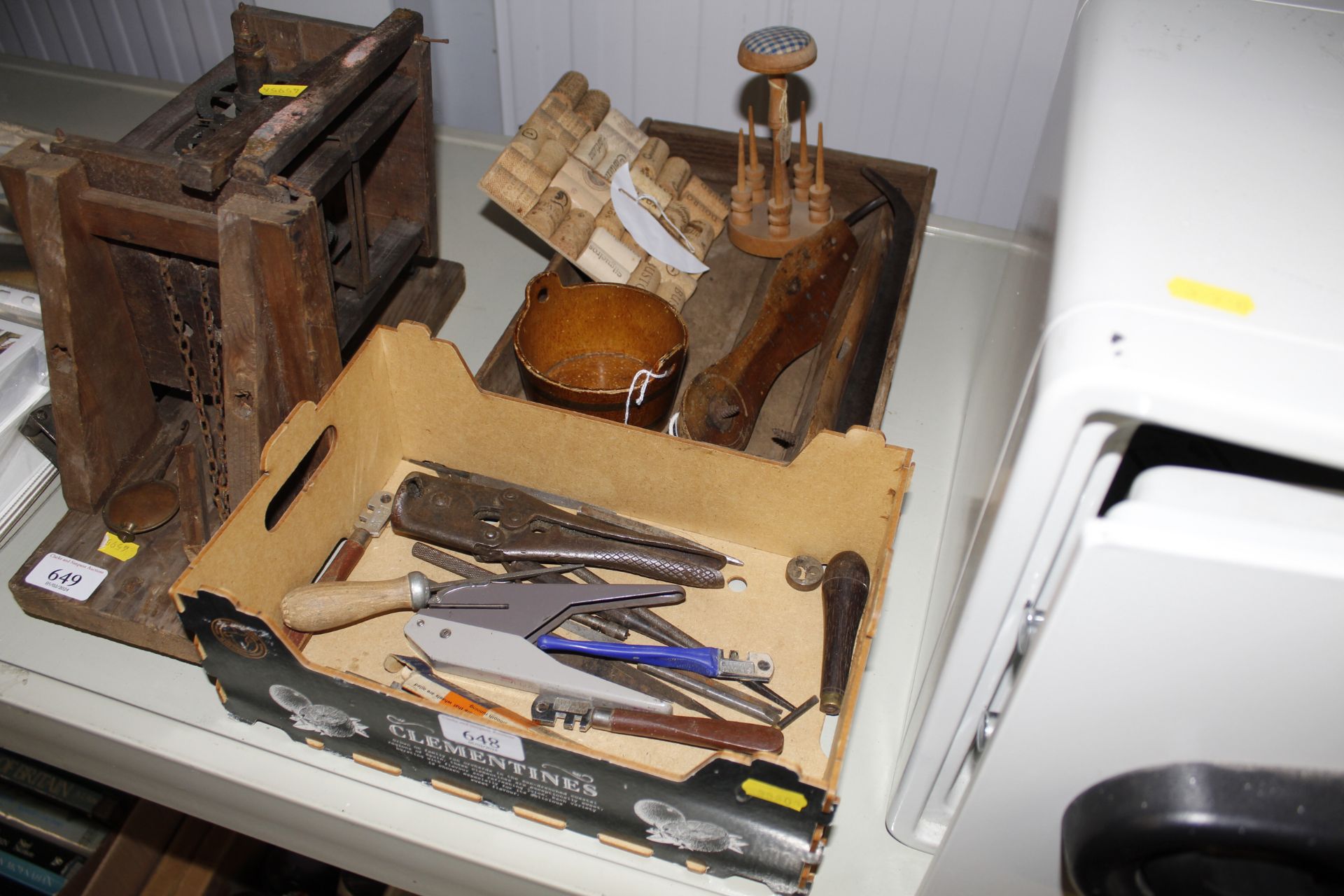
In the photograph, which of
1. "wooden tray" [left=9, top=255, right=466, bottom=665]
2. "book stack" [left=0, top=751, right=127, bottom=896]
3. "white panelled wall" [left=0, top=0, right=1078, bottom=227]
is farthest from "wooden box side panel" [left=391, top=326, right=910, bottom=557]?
"white panelled wall" [left=0, top=0, right=1078, bottom=227]

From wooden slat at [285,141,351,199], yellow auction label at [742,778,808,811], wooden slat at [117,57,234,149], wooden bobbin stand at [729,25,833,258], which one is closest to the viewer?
yellow auction label at [742,778,808,811]

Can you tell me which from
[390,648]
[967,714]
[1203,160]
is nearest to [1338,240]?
[1203,160]

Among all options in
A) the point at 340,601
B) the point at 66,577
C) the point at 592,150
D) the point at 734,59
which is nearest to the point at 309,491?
the point at 340,601

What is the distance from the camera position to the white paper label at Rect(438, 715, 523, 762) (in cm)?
63

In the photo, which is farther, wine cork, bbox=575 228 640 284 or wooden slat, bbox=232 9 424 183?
wine cork, bbox=575 228 640 284

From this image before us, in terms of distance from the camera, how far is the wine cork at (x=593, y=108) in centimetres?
113

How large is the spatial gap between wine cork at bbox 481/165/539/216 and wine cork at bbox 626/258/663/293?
0.44 feet

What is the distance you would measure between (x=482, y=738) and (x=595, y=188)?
662 millimetres

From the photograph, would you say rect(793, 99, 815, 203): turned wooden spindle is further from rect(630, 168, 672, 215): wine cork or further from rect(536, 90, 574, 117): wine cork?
rect(536, 90, 574, 117): wine cork

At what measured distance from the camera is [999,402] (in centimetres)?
66

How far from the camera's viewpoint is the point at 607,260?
1067mm

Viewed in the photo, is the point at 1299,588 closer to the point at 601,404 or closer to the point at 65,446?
the point at 601,404

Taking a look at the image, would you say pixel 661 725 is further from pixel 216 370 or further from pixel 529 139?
pixel 529 139

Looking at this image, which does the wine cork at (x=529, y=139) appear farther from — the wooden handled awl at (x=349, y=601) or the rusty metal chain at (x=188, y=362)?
the wooden handled awl at (x=349, y=601)
